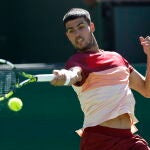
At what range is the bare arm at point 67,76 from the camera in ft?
12.7

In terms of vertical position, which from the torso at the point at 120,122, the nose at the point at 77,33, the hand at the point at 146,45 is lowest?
the torso at the point at 120,122

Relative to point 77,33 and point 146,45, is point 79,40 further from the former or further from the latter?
point 146,45

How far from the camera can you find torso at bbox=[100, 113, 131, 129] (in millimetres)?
4309

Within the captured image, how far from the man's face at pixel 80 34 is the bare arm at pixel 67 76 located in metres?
0.25

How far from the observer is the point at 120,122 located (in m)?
4.34

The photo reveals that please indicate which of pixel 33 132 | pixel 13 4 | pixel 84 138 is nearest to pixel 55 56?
pixel 13 4

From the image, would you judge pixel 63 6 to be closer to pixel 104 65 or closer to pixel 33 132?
pixel 33 132

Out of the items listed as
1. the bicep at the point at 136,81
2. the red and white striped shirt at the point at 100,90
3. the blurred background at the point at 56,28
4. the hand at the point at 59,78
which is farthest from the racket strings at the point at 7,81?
the blurred background at the point at 56,28

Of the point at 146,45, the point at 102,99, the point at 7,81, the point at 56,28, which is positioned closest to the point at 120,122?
the point at 102,99

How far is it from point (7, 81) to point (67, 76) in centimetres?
73

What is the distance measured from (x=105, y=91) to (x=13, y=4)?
8.49 m

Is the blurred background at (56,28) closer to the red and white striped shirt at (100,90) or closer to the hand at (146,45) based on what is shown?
the hand at (146,45)

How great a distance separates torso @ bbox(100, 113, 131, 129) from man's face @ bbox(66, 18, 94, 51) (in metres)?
0.51

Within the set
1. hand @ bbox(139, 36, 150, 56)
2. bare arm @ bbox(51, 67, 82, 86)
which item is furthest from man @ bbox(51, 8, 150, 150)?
hand @ bbox(139, 36, 150, 56)
